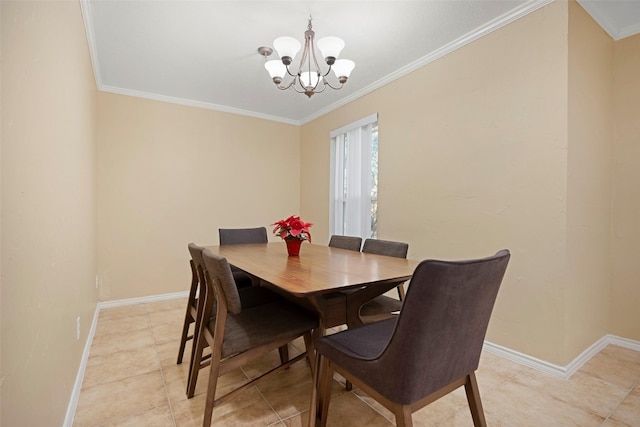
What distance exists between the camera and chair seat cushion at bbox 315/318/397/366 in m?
1.17

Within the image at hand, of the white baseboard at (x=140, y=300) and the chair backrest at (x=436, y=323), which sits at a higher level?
the chair backrest at (x=436, y=323)

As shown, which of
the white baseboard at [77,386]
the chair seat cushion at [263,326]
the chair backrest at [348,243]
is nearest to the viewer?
the chair seat cushion at [263,326]

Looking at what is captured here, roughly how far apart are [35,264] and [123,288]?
2724mm

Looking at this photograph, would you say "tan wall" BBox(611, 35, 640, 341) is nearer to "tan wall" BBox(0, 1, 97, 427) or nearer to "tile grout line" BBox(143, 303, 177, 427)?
"tile grout line" BBox(143, 303, 177, 427)

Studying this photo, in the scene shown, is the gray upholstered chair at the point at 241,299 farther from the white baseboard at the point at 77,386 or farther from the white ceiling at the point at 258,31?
the white ceiling at the point at 258,31

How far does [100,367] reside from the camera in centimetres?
208

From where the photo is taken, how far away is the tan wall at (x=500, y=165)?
2020 millimetres

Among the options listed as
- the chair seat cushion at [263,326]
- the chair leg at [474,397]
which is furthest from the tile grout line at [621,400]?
the chair seat cushion at [263,326]

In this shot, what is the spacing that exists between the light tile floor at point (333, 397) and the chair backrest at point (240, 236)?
107 cm

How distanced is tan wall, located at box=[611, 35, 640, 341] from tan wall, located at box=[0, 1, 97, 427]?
3.62 m

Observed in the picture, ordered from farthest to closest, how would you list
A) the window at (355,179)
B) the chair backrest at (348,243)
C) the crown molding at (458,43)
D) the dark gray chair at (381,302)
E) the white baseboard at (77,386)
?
the window at (355,179) → the chair backrest at (348,243) → the crown molding at (458,43) → the dark gray chair at (381,302) → the white baseboard at (77,386)

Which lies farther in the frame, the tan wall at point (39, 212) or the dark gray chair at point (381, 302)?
the dark gray chair at point (381, 302)

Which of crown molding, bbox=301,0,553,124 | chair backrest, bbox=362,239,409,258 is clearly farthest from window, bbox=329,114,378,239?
chair backrest, bbox=362,239,409,258

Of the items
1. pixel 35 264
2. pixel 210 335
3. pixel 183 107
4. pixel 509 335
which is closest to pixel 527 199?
pixel 509 335
